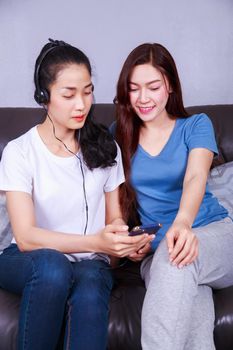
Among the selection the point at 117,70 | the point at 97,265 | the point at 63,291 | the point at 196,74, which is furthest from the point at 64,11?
the point at 63,291

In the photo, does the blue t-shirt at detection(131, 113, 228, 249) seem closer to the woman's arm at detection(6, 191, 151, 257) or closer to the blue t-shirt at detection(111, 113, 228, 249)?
the blue t-shirt at detection(111, 113, 228, 249)

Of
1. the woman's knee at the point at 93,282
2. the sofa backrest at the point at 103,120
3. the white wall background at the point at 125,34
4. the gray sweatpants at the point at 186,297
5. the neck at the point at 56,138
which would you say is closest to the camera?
the gray sweatpants at the point at 186,297

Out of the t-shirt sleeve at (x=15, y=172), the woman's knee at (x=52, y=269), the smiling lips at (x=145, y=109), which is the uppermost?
the smiling lips at (x=145, y=109)

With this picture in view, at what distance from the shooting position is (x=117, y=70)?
7.51ft

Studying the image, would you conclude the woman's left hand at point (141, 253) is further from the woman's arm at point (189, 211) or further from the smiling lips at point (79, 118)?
the smiling lips at point (79, 118)

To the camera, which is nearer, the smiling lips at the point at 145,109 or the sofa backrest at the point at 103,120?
the smiling lips at the point at 145,109

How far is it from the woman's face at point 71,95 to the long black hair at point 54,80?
0.02 metres

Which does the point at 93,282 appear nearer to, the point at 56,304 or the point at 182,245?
the point at 56,304

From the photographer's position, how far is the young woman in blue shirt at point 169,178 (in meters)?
1.27

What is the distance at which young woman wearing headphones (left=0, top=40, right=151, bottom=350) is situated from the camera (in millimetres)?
1202

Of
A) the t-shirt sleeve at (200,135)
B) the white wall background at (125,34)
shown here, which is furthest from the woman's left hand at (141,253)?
the white wall background at (125,34)

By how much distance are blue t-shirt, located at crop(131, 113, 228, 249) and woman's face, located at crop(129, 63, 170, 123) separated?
11 cm

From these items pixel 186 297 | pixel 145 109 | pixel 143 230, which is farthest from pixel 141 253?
pixel 145 109

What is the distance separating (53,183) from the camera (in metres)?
1.43
